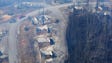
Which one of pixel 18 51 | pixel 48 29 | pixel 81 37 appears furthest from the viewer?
pixel 48 29

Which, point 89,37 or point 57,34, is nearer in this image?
point 89,37

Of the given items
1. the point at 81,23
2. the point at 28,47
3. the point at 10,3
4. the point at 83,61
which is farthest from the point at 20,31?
the point at 10,3

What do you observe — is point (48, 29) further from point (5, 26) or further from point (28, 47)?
point (5, 26)

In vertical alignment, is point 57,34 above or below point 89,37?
above

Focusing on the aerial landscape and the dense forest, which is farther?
the aerial landscape

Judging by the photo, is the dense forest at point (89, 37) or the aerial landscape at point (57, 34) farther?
the aerial landscape at point (57, 34)

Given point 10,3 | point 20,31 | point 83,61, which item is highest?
point 10,3
